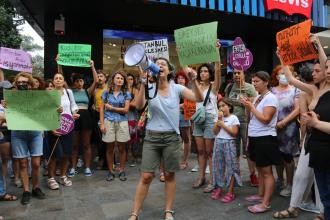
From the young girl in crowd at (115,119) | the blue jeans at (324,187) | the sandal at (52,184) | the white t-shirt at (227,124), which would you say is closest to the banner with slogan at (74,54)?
the young girl in crowd at (115,119)

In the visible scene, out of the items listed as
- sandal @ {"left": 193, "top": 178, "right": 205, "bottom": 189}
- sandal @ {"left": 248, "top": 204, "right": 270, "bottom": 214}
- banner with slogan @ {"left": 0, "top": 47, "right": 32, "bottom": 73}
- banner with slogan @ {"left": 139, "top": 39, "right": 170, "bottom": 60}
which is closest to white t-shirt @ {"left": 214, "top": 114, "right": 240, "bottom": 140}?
sandal @ {"left": 193, "top": 178, "right": 205, "bottom": 189}

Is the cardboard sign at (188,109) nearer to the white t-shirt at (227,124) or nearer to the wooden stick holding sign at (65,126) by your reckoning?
the white t-shirt at (227,124)

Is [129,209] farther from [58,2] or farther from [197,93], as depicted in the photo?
[58,2]

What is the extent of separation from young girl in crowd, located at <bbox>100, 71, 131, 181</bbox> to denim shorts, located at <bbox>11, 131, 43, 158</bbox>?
1315 mm

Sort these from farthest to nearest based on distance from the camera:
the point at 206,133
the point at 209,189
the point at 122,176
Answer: the point at 122,176 < the point at 206,133 < the point at 209,189

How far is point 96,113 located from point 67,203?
7.85ft

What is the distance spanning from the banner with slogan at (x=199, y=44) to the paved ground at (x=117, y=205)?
1902mm

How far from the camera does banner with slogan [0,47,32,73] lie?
18.1 feet

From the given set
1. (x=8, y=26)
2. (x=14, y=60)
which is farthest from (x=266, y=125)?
(x=8, y=26)

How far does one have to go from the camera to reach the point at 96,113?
693 centimetres

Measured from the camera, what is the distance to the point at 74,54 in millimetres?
6492

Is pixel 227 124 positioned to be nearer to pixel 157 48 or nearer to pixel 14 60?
pixel 157 48

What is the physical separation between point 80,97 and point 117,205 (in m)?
2.52

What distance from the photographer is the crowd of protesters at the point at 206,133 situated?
3967mm
